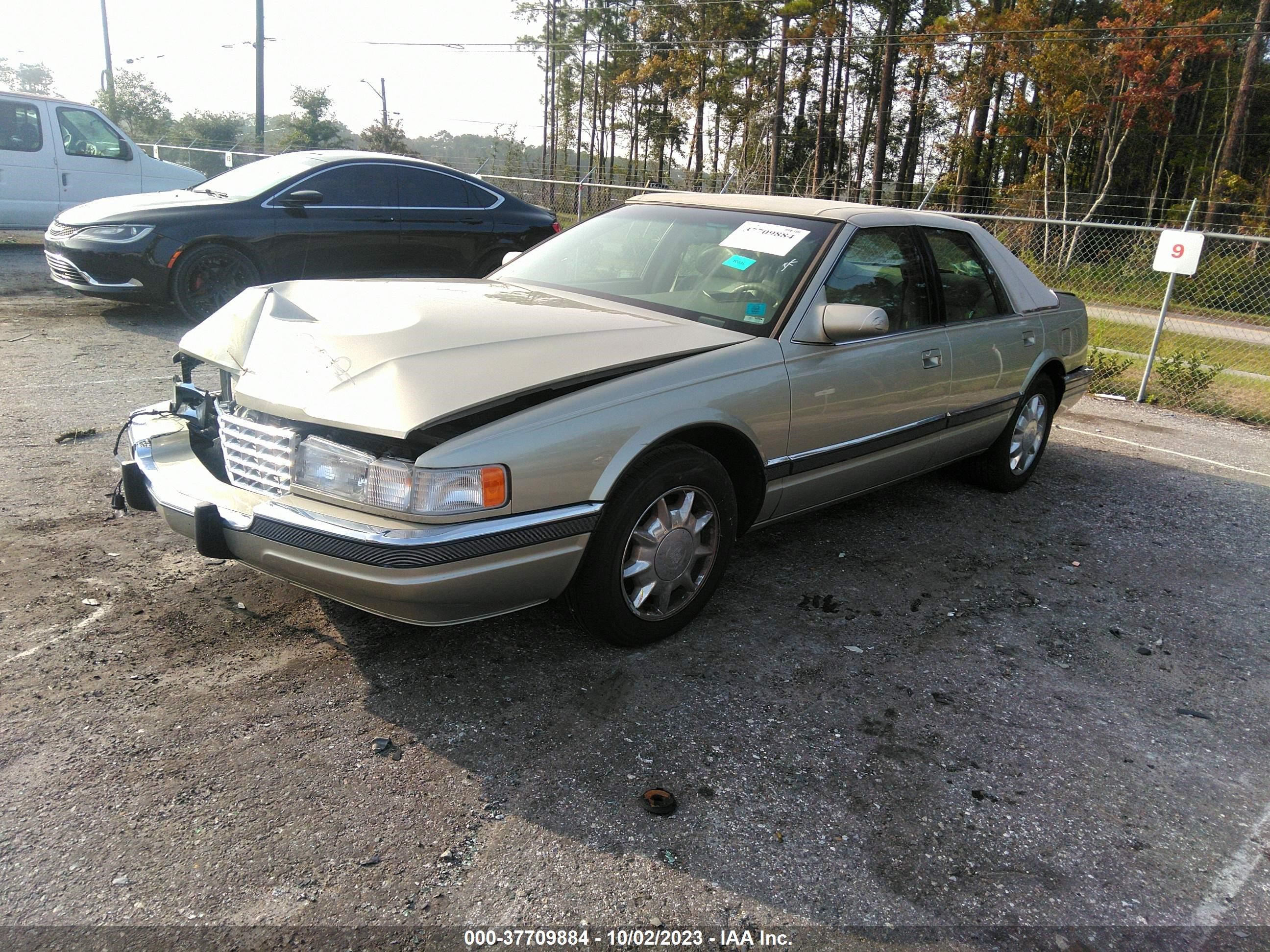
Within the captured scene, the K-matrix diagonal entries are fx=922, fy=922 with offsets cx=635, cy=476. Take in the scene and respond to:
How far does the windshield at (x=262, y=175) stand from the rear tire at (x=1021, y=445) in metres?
6.38

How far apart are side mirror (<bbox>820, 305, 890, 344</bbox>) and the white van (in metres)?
10.6

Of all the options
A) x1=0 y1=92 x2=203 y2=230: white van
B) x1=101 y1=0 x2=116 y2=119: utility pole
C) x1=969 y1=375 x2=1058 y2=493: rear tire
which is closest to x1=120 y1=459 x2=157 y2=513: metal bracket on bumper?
x1=969 y1=375 x2=1058 y2=493: rear tire

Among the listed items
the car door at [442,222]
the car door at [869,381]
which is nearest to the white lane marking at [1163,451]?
the car door at [869,381]

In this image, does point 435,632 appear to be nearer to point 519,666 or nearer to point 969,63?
point 519,666

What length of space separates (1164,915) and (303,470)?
2.67 metres

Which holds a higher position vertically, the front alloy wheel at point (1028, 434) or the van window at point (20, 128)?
the van window at point (20, 128)

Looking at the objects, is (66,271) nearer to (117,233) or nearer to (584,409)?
(117,233)

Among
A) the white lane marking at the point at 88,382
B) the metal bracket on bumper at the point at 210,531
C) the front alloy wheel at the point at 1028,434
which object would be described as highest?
the metal bracket on bumper at the point at 210,531

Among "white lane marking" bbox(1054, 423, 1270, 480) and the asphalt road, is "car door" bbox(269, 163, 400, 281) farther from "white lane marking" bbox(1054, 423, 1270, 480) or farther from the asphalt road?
the asphalt road

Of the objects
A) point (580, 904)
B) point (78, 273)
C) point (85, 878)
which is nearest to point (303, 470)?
point (85, 878)

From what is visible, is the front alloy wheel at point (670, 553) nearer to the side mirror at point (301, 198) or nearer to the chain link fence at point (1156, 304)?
the chain link fence at point (1156, 304)

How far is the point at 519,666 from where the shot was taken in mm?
3215

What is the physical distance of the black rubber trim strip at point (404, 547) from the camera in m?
2.65

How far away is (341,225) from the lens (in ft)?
27.6
